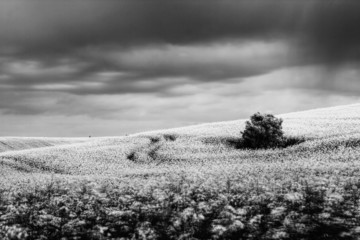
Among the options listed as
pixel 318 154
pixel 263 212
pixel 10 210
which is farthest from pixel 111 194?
pixel 318 154

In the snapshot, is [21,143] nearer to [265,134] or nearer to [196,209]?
[265,134]

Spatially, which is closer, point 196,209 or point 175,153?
point 196,209

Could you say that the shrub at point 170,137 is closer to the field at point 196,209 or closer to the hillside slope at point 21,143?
the field at point 196,209

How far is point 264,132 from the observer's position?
148 feet

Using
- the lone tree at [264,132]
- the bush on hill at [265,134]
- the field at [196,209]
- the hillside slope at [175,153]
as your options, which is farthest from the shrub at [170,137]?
the field at [196,209]

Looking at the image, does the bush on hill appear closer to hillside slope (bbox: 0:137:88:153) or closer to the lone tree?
the lone tree

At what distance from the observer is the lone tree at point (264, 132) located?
148 feet

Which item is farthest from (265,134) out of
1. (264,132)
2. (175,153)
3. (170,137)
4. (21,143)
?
(21,143)

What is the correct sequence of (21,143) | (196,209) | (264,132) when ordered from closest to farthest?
(196,209) → (264,132) → (21,143)

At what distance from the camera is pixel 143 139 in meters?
57.1

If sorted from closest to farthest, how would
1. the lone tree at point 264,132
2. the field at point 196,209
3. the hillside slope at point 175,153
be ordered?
the field at point 196,209, the hillside slope at point 175,153, the lone tree at point 264,132

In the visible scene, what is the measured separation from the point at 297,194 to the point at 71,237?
9.20 metres

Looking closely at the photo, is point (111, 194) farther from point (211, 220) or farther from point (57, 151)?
point (57, 151)

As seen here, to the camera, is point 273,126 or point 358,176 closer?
point 358,176
